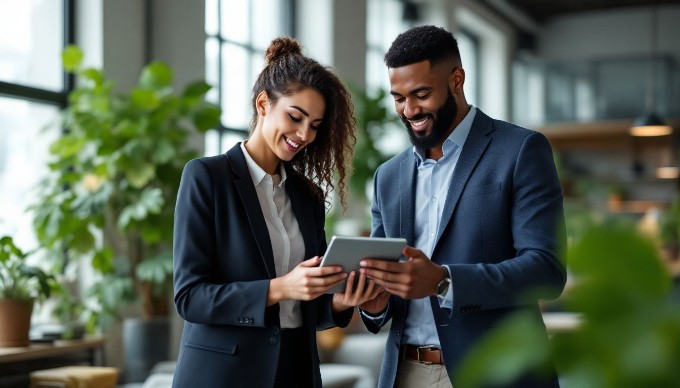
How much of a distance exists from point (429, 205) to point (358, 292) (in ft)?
1.01

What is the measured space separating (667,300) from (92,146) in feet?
17.6

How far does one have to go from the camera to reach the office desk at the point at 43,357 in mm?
4379

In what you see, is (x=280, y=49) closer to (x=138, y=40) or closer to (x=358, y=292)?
(x=358, y=292)

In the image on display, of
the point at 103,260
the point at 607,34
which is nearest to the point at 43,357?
the point at 103,260

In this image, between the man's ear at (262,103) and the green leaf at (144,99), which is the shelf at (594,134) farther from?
the man's ear at (262,103)

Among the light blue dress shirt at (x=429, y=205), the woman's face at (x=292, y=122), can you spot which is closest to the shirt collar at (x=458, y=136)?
the light blue dress shirt at (x=429, y=205)

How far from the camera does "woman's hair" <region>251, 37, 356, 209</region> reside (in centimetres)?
208

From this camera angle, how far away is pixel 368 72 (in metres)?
10.4

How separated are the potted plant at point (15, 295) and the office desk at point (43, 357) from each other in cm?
8

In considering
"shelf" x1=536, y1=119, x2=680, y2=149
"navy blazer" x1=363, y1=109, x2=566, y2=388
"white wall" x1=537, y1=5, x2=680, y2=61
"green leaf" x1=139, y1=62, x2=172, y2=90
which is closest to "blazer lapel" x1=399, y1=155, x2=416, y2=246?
"navy blazer" x1=363, y1=109, x2=566, y2=388

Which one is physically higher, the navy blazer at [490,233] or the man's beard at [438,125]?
the man's beard at [438,125]

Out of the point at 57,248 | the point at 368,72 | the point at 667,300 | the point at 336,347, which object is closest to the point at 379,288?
the point at 667,300

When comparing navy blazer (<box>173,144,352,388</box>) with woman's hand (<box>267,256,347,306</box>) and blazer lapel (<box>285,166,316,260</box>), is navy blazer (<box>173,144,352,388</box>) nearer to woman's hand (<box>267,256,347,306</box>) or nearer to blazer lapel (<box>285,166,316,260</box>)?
woman's hand (<box>267,256,347,306</box>)

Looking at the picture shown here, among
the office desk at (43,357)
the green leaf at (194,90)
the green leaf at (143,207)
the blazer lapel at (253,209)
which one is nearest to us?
the blazer lapel at (253,209)
